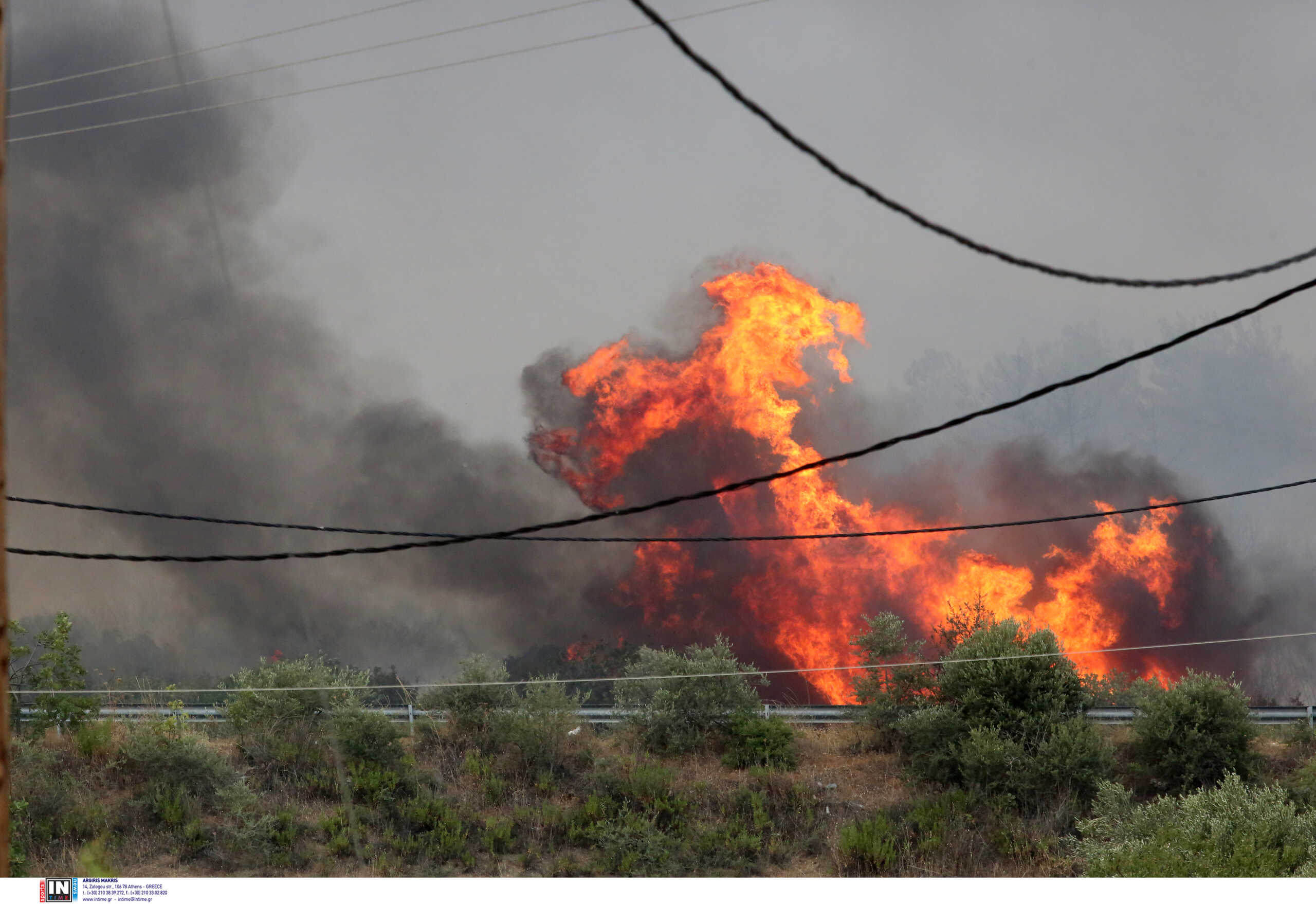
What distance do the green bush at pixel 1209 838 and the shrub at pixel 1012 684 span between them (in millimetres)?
2823

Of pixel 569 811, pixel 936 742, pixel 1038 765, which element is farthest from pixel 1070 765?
pixel 569 811

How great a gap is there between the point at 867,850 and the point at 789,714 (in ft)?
→ 18.0

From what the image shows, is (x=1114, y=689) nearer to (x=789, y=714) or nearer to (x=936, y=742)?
(x=936, y=742)

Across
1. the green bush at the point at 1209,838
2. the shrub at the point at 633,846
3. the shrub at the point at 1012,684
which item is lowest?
the green bush at the point at 1209,838

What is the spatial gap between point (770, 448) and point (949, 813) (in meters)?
27.0

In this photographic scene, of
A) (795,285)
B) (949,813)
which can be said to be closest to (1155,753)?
(949,813)

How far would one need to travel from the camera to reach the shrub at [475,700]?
76.1 ft

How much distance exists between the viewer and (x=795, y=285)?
39.4m

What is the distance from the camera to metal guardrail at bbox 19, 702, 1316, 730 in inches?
879

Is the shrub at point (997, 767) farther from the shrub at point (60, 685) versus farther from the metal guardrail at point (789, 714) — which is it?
the shrub at point (60, 685)

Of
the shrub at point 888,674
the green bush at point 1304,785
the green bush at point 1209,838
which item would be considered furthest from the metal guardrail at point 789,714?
the green bush at point 1209,838

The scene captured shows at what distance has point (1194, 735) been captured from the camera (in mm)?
20328
